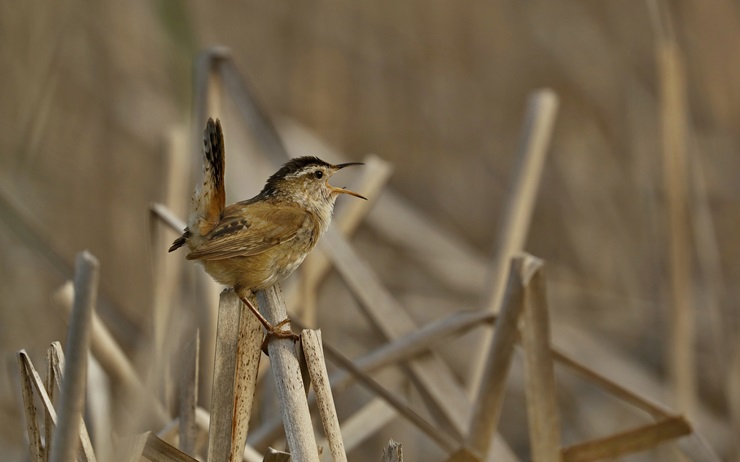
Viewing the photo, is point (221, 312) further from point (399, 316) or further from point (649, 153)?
point (649, 153)

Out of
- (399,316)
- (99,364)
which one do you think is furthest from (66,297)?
(399,316)

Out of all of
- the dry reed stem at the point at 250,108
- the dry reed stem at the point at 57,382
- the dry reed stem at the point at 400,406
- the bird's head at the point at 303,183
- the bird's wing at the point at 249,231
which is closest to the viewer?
the dry reed stem at the point at 57,382

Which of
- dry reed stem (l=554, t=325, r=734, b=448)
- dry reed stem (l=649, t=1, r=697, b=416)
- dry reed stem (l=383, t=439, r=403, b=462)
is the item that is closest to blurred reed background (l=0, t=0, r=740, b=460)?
dry reed stem (l=554, t=325, r=734, b=448)

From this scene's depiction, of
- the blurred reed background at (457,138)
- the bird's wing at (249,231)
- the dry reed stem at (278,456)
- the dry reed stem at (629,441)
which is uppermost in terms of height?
the blurred reed background at (457,138)

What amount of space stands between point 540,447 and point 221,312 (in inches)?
33.6

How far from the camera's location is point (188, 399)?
1959 mm

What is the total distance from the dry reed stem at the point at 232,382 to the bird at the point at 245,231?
0.08 metres

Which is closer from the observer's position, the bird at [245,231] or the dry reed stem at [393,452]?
the dry reed stem at [393,452]

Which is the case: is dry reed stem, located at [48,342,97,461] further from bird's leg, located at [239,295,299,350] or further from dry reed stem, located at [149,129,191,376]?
dry reed stem, located at [149,129,191,376]

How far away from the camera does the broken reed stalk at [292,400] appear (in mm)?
1607

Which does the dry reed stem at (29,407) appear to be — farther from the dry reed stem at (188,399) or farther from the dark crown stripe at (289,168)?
the dark crown stripe at (289,168)

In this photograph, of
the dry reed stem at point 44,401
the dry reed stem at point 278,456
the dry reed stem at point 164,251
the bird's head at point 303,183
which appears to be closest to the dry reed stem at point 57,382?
the dry reed stem at point 44,401

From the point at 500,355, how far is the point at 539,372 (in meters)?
0.10

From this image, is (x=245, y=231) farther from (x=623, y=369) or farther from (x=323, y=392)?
(x=623, y=369)
